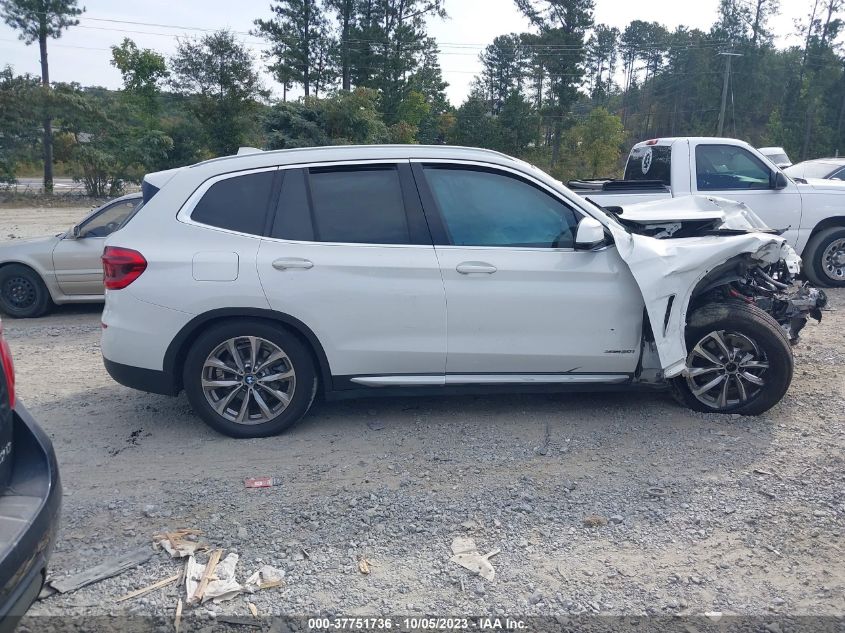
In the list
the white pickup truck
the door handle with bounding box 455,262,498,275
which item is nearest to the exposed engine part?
the door handle with bounding box 455,262,498,275

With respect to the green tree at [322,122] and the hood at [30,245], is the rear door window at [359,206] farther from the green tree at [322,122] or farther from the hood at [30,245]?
the green tree at [322,122]

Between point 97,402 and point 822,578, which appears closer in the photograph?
point 822,578

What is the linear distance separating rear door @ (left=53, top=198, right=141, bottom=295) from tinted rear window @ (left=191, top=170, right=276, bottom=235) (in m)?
4.32

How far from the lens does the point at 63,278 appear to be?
8.70m

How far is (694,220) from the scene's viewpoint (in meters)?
5.41

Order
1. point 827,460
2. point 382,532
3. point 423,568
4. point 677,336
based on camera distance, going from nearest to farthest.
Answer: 1. point 423,568
2. point 382,532
3. point 827,460
4. point 677,336

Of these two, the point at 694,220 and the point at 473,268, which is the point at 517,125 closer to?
the point at 694,220

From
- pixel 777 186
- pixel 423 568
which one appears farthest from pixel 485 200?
pixel 777 186

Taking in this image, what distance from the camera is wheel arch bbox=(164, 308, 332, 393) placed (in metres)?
4.62

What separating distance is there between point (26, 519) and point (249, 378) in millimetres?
2282

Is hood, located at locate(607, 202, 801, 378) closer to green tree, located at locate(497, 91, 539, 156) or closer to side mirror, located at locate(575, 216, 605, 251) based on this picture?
side mirror, located at locate(575, 216, 605, 251)

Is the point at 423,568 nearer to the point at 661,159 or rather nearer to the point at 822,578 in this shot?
the point at 822,578

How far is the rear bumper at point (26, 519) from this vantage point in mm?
2307

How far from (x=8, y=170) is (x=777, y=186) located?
107 feet
